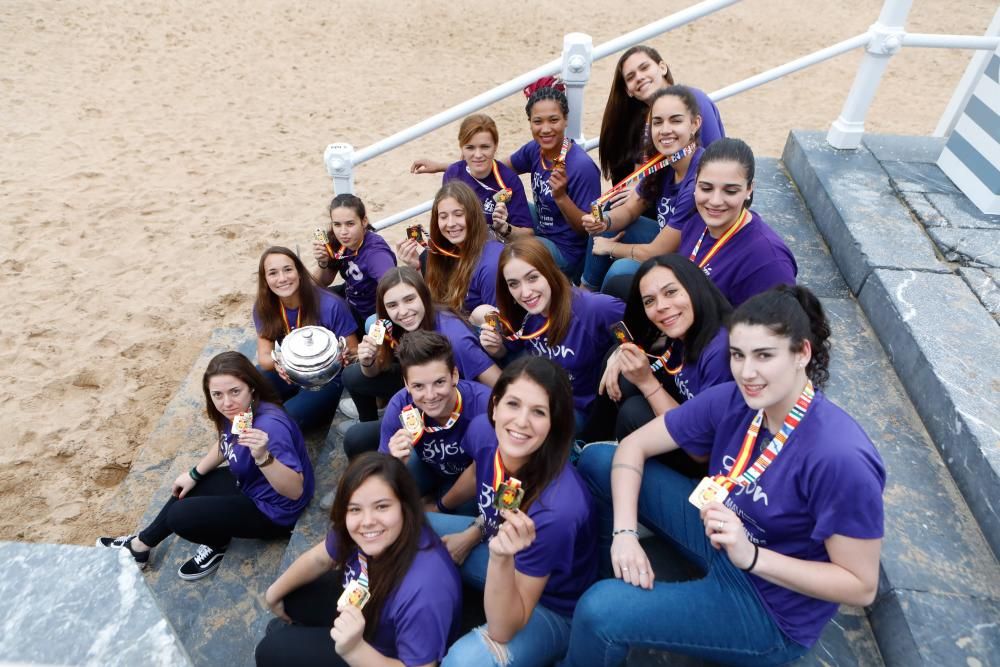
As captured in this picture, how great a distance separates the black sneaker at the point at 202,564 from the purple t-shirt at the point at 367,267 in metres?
1.83

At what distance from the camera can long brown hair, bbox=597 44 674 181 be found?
4.22 m

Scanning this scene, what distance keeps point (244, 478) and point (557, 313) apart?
1901 millimetres

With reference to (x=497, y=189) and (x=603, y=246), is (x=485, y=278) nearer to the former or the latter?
(x=603, y=246)

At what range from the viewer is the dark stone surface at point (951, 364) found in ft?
8.86

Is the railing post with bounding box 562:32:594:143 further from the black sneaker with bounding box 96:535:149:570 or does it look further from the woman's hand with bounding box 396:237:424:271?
the black sneaker with bounding box 96:535:149:570

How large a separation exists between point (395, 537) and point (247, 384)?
1.48 meters

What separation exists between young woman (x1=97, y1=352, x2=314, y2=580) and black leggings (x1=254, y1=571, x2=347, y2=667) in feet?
2.09

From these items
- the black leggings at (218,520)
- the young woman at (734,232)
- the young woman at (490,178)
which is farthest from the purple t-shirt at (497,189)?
the black leggings at (218,520)

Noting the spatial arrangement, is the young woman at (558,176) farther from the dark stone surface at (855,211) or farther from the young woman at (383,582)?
the young woman at (383,582)

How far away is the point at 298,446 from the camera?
3.49 meters

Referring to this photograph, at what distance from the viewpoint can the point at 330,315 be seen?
415 cm

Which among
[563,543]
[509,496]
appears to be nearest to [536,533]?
[563,543]

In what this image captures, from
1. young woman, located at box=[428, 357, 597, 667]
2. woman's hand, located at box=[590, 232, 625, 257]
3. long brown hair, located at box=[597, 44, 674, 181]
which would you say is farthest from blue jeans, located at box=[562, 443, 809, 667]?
long brown hair, located at box=[597, 44, 674, 181]

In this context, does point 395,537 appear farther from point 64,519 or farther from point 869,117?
point 869,117
